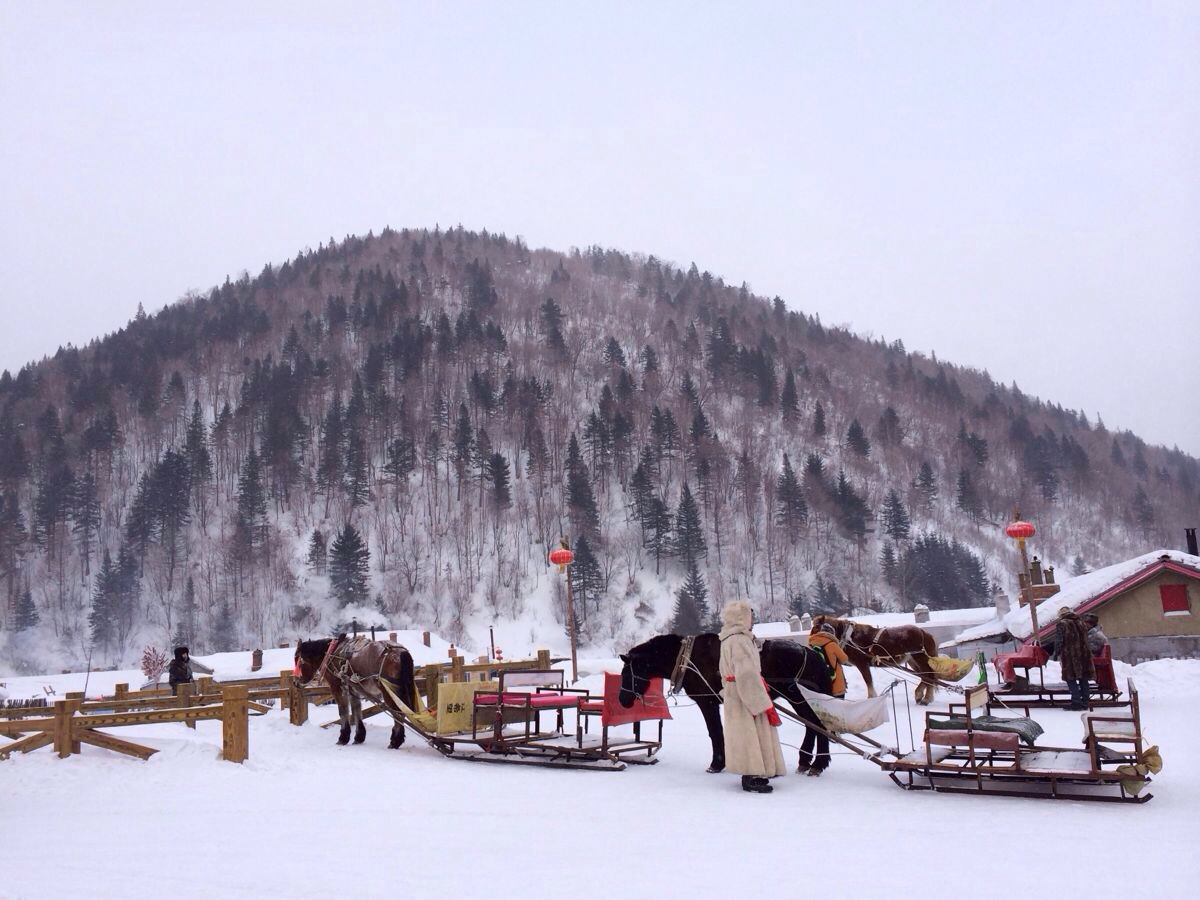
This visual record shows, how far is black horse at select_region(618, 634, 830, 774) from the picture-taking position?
1017 centimetres

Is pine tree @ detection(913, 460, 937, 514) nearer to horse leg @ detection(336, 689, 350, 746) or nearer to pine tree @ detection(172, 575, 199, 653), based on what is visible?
pine tree @ detection(172, 575, 199, 653)

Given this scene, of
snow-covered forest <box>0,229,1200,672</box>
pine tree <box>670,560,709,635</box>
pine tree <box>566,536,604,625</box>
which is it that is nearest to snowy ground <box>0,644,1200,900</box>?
pine tree <box>670,560,709,635</box>

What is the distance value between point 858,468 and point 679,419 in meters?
18.1

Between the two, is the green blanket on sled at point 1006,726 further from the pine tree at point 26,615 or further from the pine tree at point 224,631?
the pine tree at point 26,615

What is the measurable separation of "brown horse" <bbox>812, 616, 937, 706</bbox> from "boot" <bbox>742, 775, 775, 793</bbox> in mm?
6527

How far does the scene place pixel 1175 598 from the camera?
21.5m

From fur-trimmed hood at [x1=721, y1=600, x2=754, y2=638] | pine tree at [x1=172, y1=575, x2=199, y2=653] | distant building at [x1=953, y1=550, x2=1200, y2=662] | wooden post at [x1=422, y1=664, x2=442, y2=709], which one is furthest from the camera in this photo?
pine tree at [x1=172, y1=575, x2=199, y2=653]

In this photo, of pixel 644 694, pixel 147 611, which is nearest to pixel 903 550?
pixel 147 611

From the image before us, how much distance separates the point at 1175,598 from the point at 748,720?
17.5 metres

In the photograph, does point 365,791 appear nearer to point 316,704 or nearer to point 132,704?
point 132,704

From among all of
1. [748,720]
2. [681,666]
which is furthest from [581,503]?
[748,720]

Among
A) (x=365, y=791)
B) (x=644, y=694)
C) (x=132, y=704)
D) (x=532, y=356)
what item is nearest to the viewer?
(x=365, y=791)

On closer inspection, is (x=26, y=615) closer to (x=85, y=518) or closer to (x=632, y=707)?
(x=85, y=518)

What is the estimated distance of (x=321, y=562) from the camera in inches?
2734
